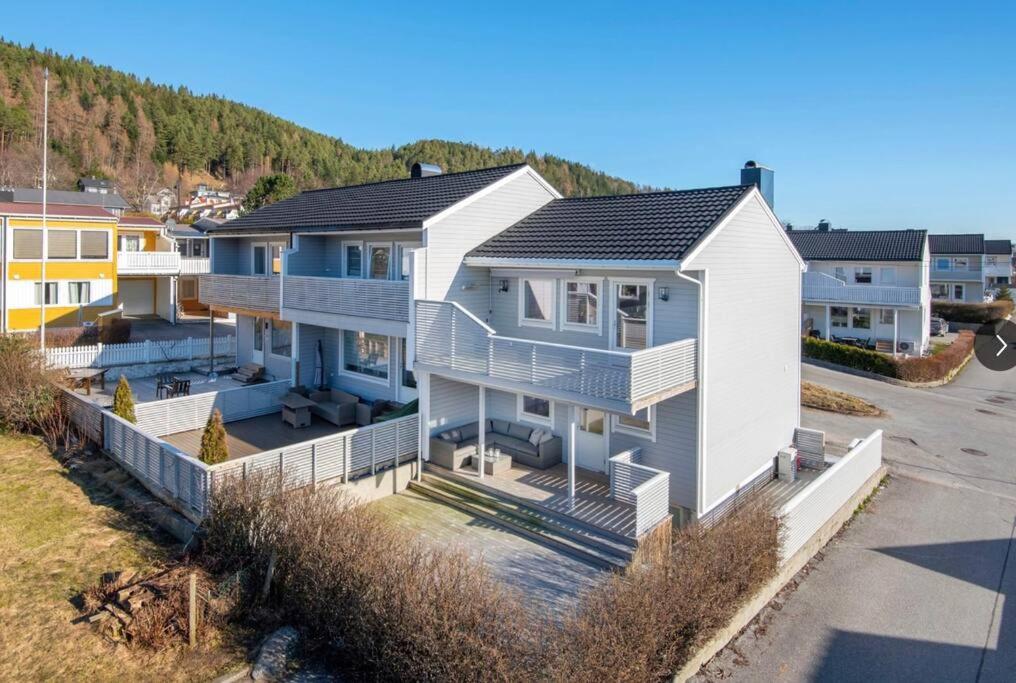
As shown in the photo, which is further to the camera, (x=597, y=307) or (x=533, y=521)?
(x=597, y=307)

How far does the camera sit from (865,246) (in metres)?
39.6

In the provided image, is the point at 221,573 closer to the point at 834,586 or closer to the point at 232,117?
the point at 834,586

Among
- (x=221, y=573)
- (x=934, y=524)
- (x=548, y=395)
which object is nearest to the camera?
(x=221, y=573)

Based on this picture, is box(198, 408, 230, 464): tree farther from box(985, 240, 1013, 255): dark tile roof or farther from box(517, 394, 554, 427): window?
box(985, 240, 1013, 255): dark tile roof

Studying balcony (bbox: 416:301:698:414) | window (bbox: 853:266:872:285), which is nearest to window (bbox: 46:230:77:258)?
balcony (bbox: 416:301:698:414)

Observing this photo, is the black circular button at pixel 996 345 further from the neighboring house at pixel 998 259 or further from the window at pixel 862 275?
the neighboring house at pixel 998 259

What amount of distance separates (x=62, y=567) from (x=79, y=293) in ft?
83.9

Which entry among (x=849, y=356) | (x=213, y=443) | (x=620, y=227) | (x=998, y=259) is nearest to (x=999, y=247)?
(x=998, y=259)

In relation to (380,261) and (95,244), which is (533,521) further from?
(95,244)

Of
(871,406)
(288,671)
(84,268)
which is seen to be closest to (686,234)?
(288,671)

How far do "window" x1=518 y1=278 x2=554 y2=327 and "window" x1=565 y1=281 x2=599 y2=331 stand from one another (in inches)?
19.1

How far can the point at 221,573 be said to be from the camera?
10.6 m

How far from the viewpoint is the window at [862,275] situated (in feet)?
127

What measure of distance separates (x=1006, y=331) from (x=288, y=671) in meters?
58.4
